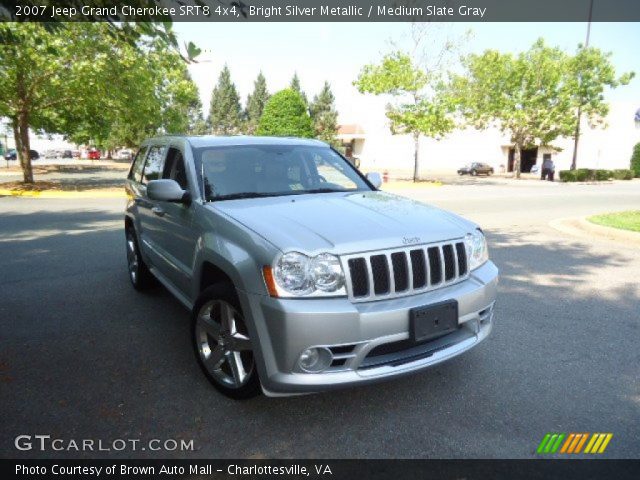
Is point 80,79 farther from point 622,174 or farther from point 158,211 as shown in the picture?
point 622,174

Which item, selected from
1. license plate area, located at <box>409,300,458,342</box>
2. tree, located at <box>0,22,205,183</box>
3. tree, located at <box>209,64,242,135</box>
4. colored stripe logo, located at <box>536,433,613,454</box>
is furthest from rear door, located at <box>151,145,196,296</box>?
tree, located at <box>209,64,242,135</box>

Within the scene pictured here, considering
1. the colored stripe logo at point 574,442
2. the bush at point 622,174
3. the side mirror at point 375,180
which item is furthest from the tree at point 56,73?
the bush at point 622,174

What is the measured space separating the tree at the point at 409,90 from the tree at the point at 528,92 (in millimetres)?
7874

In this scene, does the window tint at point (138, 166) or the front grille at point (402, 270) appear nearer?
the front grille at point (402, 270)

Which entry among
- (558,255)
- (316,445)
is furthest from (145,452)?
(558,255)

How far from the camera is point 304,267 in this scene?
2648mm

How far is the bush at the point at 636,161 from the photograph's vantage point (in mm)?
39625

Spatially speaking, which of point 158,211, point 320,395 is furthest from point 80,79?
point 320,395

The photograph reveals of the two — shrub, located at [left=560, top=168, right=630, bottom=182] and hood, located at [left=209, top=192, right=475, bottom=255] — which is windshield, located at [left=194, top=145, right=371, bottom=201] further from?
shrub, located at [left=560, top=168, right=630, bottom=182]

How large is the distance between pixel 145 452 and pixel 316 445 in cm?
97

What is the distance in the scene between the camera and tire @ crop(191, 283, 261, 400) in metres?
2.97

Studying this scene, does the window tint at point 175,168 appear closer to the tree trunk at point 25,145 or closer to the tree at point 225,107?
the tree trunk at point 25,145

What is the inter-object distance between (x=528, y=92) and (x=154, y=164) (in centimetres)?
3616

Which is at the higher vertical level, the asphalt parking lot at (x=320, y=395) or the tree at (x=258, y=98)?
the tree at (x=258, y=98)
